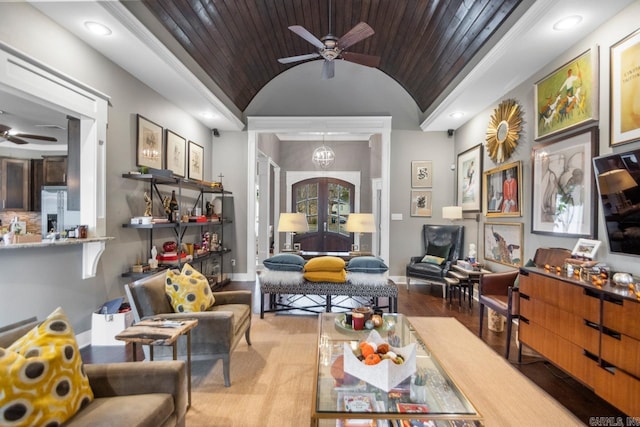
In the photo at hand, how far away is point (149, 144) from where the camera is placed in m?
3.86

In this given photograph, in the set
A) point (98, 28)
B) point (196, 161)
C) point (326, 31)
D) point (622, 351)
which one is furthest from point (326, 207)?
point (622, 351)

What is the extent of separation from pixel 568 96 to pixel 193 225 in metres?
4.61

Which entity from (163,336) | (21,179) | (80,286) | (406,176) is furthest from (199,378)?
(406,176)

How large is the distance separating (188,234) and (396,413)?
4.26m

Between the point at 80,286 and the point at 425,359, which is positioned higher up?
the point at 80,286

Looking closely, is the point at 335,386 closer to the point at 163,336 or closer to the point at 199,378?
the point at 163,336

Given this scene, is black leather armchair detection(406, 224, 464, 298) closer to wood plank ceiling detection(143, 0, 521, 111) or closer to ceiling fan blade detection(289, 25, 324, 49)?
wood plank ceiling detection(143, 0, 521, 111)

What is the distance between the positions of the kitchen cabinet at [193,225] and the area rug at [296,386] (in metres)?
1.66

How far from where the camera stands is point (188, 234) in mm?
4879

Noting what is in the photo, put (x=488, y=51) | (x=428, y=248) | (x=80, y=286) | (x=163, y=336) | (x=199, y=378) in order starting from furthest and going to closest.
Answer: (x=428, y=248) < (x=488, y=51) < (x=80, y=286) < (x=199, y=378) < (x=163, y=336)

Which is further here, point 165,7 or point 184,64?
point 184,64

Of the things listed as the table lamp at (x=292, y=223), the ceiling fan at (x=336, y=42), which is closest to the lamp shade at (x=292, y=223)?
the table lamp at (x=292, y=223)

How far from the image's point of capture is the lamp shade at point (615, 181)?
6.95 ft

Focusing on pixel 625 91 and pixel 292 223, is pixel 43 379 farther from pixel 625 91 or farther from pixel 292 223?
pixel 625 91
